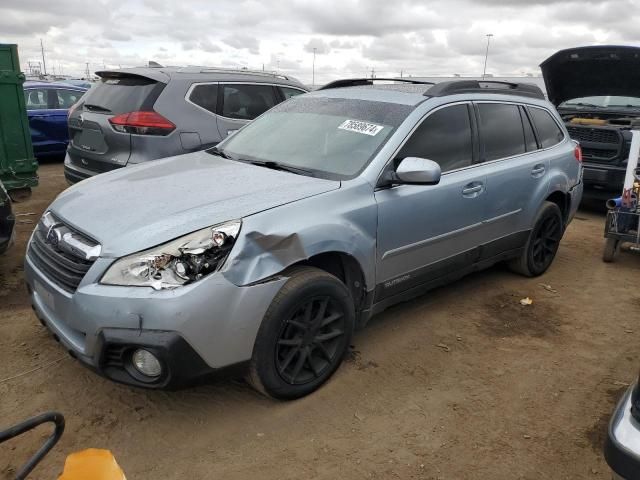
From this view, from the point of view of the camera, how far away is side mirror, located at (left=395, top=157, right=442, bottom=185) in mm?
3129

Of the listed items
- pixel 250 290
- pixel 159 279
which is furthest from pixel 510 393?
pixel 159 279

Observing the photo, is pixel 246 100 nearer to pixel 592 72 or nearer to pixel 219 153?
pixel 219 153

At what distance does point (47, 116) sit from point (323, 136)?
7.52m

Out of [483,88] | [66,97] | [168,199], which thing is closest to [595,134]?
[483,88]

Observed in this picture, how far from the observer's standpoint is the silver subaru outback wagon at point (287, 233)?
247cm

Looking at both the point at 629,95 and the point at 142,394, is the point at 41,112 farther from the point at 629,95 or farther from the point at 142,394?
the point at 629,95

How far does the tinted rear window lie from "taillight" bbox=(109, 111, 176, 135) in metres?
0.09

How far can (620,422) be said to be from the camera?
1.77 meters

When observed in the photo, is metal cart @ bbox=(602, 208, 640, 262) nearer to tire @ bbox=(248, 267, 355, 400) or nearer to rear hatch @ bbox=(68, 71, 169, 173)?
tire @ bbox=(248, 267, 355, 400)

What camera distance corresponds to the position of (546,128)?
489 cm

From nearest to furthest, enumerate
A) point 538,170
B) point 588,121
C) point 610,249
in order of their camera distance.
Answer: point 538,170 → point 610,249 → point 588,121

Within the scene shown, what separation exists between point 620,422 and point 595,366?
196cm

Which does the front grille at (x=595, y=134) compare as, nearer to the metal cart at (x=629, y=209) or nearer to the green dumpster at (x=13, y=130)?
the metal cart at (x=629, y=209)

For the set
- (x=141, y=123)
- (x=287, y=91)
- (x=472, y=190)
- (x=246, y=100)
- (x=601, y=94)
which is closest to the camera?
(x=472, y=190)
